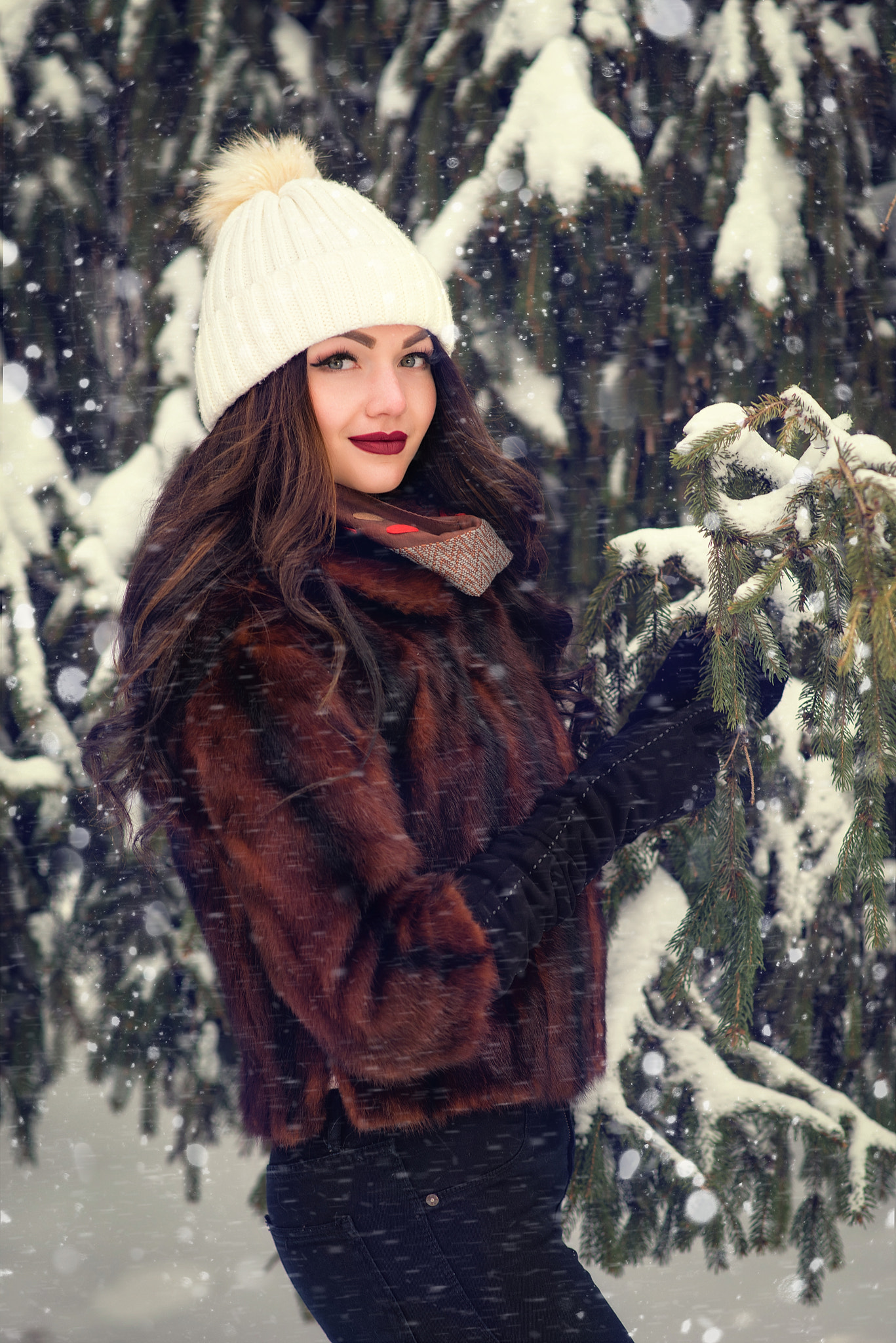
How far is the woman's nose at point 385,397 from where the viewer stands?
1623 millimetres

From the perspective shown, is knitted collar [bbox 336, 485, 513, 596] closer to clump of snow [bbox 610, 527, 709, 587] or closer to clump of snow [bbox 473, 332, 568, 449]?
clump of snow [bbox 610, 527, 709, 587]

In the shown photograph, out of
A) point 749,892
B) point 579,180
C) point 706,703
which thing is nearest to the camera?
point 706,703

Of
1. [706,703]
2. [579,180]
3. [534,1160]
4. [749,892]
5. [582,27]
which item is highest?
[582,27]

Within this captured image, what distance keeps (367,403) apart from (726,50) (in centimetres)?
145

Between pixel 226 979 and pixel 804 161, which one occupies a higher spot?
pixel 804 161

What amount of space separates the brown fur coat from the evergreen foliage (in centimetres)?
84

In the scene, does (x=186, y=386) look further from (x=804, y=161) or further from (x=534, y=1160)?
(x=534, y=1160)

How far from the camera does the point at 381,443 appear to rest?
5.47 feet

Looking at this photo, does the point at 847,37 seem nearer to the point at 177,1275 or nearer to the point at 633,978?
the point at 633,978

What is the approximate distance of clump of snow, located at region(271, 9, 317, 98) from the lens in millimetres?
2459

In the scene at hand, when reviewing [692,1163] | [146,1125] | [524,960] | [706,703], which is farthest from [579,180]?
[146,1125]

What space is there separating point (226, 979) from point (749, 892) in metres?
0.94

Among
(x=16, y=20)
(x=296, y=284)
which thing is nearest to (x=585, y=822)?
(x=296, y=284)

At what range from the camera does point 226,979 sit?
1460 mm
